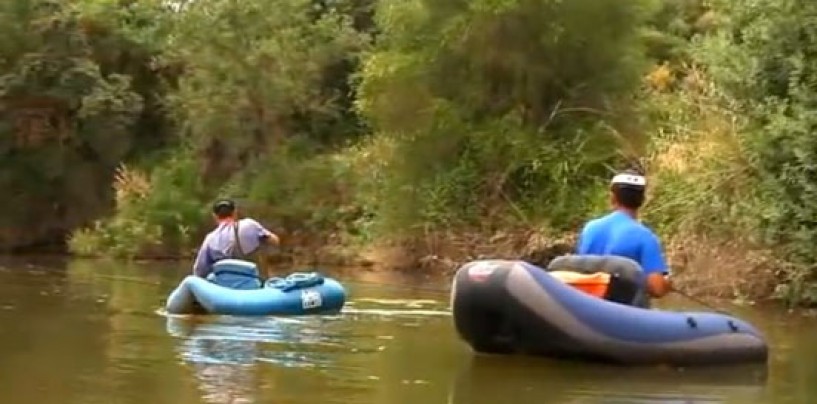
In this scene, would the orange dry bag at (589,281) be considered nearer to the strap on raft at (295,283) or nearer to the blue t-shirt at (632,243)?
the blue t-shirt at (632,243)

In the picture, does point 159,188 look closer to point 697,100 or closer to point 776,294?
point 697,100

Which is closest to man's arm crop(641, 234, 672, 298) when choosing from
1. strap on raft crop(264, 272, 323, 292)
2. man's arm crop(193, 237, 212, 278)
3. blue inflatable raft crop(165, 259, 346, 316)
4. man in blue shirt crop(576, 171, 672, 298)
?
man in blue shirt crop(576, 171, 672, 298)

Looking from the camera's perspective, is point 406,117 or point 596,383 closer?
point 596,383

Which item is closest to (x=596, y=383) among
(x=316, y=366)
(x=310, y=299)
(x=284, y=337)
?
(x=316, y=366)

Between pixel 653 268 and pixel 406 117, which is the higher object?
pixel 406 117

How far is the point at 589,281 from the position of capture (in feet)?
32.5

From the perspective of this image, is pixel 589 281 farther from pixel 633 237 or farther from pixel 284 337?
pixel 284 337

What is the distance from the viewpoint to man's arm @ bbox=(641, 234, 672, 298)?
983cm

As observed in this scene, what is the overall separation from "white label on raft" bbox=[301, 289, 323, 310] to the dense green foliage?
4942 millimetres

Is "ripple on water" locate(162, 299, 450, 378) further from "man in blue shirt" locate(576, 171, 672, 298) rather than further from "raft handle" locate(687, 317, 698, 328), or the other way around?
"raft handle" locate(687, 317, 698, 328)

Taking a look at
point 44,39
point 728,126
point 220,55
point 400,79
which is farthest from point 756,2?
point 44,39

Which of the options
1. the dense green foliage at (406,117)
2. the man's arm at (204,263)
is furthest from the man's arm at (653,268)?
the dense green foliage at (406,117)

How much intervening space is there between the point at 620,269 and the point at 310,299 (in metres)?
4.67

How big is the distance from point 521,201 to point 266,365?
541 inches
